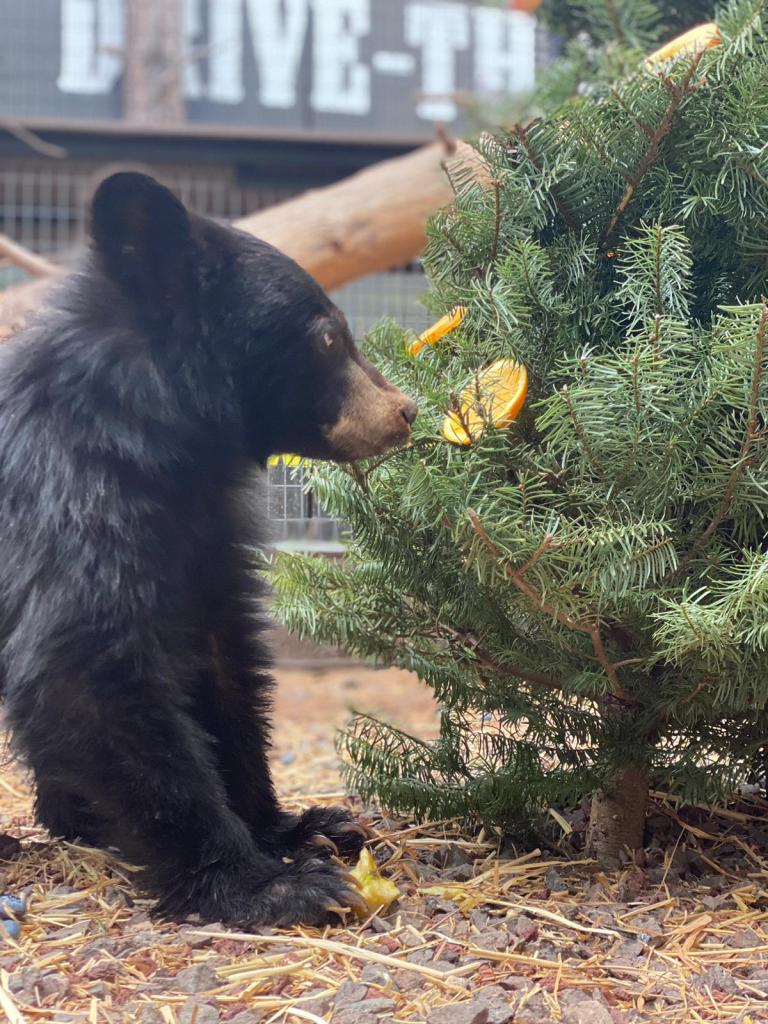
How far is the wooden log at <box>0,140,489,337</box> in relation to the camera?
23.6ft

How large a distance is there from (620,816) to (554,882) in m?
0.24

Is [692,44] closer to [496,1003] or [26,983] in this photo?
[496,1003]

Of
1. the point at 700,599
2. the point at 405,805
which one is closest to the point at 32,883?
the point at 405,805

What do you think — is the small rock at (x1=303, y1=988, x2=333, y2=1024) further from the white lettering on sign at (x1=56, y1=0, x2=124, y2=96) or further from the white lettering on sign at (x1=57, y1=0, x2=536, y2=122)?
the white lettering on sign at (x1=56, y1=0, x2=124, y2=96)

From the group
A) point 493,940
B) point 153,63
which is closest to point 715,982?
point 493,940

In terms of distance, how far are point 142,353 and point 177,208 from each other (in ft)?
1.18

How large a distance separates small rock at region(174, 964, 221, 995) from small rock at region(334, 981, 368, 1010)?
0.80ft

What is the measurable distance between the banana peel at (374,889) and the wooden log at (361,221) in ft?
16.3

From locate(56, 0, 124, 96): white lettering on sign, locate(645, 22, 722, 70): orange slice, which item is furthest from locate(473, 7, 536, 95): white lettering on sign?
locate(645, 22, 722, 70): orange slice

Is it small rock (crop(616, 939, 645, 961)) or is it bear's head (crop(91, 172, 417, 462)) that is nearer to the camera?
small rock (crop(616, 939, 645, 961))

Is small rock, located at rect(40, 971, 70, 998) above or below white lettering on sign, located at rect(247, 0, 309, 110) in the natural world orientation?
below

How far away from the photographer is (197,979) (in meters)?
2.22

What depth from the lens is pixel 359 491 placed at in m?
2.83

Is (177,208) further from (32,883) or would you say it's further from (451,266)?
(32,883)
